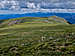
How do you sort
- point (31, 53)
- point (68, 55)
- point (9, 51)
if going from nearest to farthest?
point (68, 55) < point (31, 53) < point (9, 51)

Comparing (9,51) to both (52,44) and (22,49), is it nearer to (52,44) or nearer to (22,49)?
(22,49)

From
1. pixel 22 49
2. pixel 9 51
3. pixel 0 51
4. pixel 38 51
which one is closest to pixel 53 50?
pixel 38 51

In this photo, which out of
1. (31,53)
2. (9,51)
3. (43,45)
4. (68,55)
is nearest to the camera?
(68,55)

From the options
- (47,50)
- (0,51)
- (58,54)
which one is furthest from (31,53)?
(0,51)

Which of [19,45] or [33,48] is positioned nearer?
[33,48]

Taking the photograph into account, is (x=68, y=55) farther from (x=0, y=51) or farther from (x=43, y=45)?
(x=0, y=51)

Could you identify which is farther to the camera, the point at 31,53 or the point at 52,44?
the point at 52,44

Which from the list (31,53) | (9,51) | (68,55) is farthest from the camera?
(9,51)

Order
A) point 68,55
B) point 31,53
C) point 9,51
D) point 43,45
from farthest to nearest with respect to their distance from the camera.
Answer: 1. point 43,45
2. point 9,51
3. point 31,53
4. point 68,55

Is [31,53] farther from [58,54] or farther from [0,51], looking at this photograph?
[0,51]
